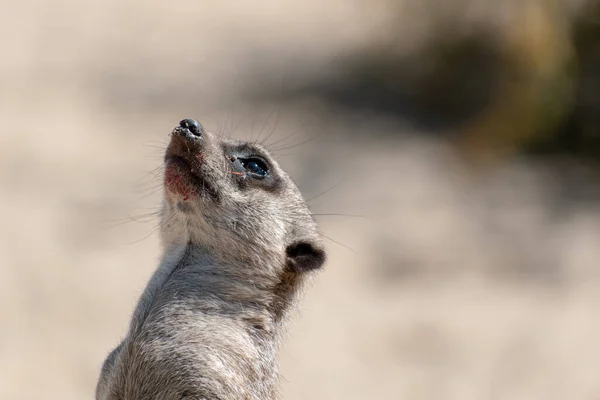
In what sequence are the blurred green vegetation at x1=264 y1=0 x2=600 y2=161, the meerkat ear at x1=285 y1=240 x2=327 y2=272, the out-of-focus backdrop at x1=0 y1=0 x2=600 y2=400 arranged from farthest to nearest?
the blurred green vegetation at x1=264 y1=0 x2=600 y2=161 < the out-of-focus backdrop at x1=0 y1=0 x2=600 y2=400 < the meerkat ear at x1=285 y1=240 x2=327 y2=272

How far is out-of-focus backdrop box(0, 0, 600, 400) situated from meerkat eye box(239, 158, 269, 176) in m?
2.21

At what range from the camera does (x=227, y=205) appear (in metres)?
4.27

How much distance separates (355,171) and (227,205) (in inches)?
303

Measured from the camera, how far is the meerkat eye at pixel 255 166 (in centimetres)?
444

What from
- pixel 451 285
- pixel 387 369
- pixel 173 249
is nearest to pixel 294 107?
pixel 451 285

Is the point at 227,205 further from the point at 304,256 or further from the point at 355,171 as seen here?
the point at 355,171

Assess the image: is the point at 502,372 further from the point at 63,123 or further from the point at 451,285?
the point at 63,123

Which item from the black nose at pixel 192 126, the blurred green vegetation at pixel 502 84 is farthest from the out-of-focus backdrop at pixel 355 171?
the black nose at pixel 192 126

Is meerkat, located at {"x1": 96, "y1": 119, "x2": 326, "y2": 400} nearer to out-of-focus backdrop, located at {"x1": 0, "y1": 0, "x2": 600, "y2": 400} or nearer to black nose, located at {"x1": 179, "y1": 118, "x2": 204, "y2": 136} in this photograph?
black nose, located at {"x1": 179, "y1": 118, "x2": 204, "y2": 136}

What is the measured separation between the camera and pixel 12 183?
1117cm

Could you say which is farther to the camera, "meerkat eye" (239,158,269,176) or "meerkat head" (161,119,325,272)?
"meerkat eye" (239,158,269,176)

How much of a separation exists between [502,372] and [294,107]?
583 cm

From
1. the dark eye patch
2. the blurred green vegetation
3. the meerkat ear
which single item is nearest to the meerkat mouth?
the dark eye patch

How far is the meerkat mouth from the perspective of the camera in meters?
4.18
